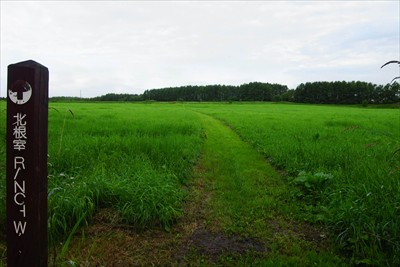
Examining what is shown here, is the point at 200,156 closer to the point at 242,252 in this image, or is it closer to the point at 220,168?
the point at 220,168

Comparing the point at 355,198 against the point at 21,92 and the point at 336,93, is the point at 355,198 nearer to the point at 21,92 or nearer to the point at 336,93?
the point at 21,92

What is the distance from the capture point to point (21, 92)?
7.39ft

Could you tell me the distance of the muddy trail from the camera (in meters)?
3.57

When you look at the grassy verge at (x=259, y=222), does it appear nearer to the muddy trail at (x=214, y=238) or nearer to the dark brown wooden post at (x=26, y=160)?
the muddy trail at (x=214, y=238)

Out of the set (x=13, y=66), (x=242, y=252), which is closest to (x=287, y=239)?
(x=242, y=252)

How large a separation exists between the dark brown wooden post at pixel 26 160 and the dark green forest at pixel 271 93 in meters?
85.3

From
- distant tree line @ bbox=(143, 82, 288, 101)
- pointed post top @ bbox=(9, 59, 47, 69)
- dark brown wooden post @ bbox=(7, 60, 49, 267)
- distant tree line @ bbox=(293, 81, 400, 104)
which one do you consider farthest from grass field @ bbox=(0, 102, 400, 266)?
distant tree line @ bbox=(143, 82, 288, 101)

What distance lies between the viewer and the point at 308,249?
3828 millimetres

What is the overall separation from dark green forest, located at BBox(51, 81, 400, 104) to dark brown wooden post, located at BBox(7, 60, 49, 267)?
8528 cm

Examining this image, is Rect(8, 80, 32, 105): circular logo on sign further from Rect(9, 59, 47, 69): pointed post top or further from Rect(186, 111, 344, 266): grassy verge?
Rect(186, 111, 344, 266): grassy verge

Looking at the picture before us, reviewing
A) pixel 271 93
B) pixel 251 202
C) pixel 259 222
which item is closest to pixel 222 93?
pixel 271 93

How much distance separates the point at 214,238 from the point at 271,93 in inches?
4287

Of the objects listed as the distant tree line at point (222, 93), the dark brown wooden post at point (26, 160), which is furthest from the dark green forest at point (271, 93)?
the dark brown wooden post at point (26, 160)

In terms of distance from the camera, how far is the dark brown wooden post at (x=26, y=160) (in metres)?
2.26
